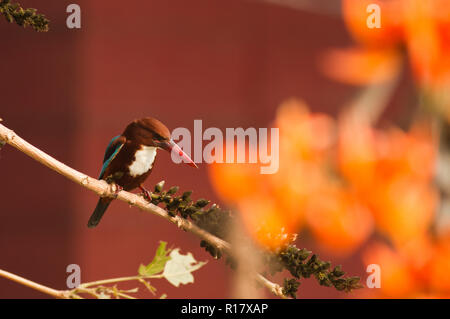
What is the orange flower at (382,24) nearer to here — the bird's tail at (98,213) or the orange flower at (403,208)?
the orange flower at (403,208)

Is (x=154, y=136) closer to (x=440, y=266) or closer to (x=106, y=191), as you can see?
(x=106, y=191)

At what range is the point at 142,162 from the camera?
0.18 m

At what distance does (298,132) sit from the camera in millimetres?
368

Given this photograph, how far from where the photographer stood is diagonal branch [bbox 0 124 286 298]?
0.14 m

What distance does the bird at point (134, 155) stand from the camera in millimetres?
173

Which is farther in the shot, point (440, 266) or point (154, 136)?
point (440, 266)

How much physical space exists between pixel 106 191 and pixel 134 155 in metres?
0.02

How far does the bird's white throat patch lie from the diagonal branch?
15mm

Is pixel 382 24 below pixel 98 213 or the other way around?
the other way around

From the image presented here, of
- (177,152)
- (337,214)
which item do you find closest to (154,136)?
(177,152)

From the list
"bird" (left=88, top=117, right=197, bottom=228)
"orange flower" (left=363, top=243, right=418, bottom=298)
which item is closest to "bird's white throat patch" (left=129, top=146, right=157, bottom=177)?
"bird" (left=88, top=117, right=197, bottom=228)
